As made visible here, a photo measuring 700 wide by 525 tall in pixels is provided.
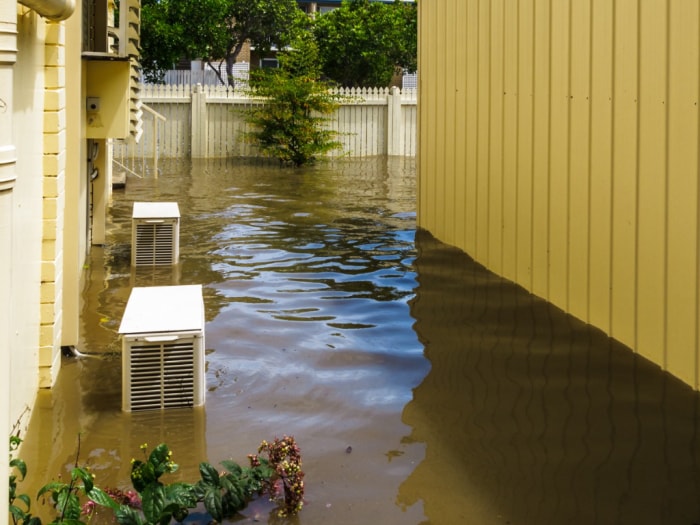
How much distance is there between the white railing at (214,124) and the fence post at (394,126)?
2 centimetres

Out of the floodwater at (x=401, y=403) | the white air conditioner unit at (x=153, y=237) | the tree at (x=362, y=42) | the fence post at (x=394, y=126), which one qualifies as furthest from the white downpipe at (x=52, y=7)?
the tree at (x=362, y=42)

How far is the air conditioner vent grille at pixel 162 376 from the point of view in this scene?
4.86 meters

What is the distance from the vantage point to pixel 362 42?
33281 mm

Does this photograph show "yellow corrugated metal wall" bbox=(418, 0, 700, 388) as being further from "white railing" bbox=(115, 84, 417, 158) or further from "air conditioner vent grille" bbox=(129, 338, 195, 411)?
"white railing" bbox=(115, 84, 417, 158)

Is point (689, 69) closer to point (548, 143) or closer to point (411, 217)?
point (548, 143)

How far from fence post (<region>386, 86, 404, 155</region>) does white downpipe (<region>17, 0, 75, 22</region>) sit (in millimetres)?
20357

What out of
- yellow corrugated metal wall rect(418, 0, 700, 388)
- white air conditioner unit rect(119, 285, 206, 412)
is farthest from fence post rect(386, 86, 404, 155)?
white air conditioner unit rect(119, 285, 206, 412)

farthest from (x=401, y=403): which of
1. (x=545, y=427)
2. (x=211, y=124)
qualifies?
(x=211, y=124)

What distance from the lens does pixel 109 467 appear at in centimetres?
426

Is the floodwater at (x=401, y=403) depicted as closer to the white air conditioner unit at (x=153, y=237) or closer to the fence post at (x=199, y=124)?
the white air conditioner unit at (x=153, y=237)

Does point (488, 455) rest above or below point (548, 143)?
below

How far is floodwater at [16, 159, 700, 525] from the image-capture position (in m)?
3.95

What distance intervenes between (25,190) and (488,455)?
2315mm

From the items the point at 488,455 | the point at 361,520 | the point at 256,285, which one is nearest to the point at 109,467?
the point at 361,520
